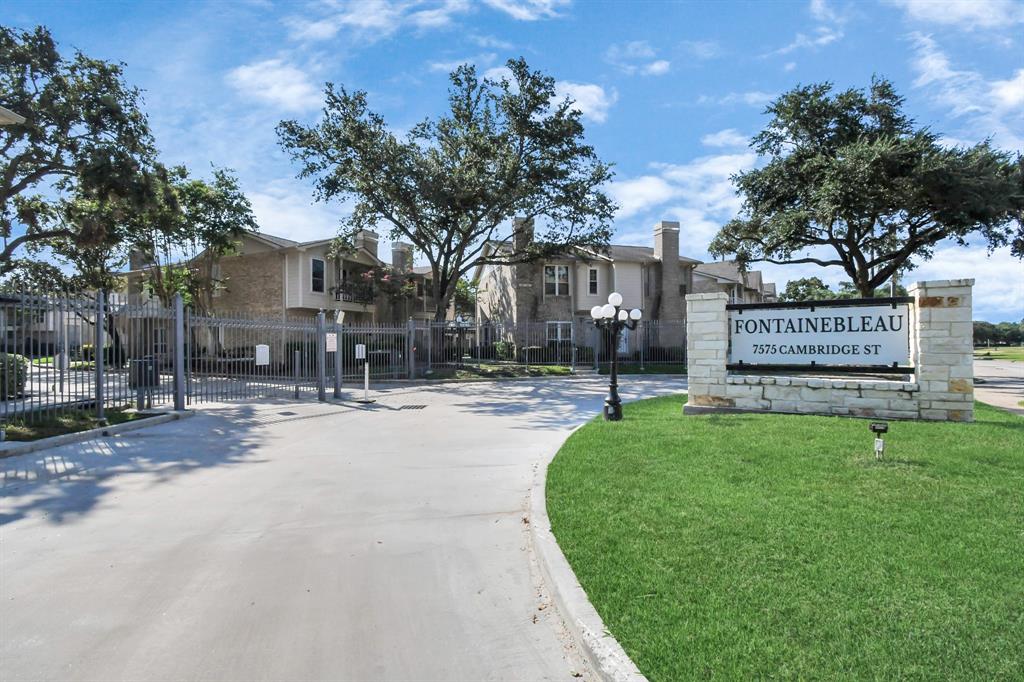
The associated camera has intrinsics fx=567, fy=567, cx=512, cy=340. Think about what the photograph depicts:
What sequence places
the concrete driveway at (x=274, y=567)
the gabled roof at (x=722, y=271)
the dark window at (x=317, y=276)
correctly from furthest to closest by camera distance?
1. the gabled roof at (x=722, y=271)
2. the dark window at (x=317, y=276)
3. the concrete driveway at (x=274, y=567)

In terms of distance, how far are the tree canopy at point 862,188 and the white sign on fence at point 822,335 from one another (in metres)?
13.6

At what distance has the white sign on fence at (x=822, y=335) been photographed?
10352 millimetres

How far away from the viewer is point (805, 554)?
13.5ft

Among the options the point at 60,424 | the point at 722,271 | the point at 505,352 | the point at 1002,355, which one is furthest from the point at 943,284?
the point at 1002,355

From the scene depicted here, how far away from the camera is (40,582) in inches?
164

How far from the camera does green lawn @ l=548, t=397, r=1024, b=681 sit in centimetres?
293

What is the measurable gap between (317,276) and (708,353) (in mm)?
Answer: 25110

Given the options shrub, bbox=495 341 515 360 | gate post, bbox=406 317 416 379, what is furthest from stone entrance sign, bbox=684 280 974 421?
shrub, bbox=495 341 515 360

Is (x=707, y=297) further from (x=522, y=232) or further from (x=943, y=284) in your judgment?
(x=522, y=232)

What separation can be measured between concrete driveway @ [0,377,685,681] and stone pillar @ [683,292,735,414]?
4.20 meters

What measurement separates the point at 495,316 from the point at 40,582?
35.9 m

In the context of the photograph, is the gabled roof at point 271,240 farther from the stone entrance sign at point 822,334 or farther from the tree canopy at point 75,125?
the stone entrance sign at point 822,334

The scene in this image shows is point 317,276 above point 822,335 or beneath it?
above

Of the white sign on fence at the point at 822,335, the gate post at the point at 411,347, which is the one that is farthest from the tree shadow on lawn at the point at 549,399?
the gate post at the point at 411,347
